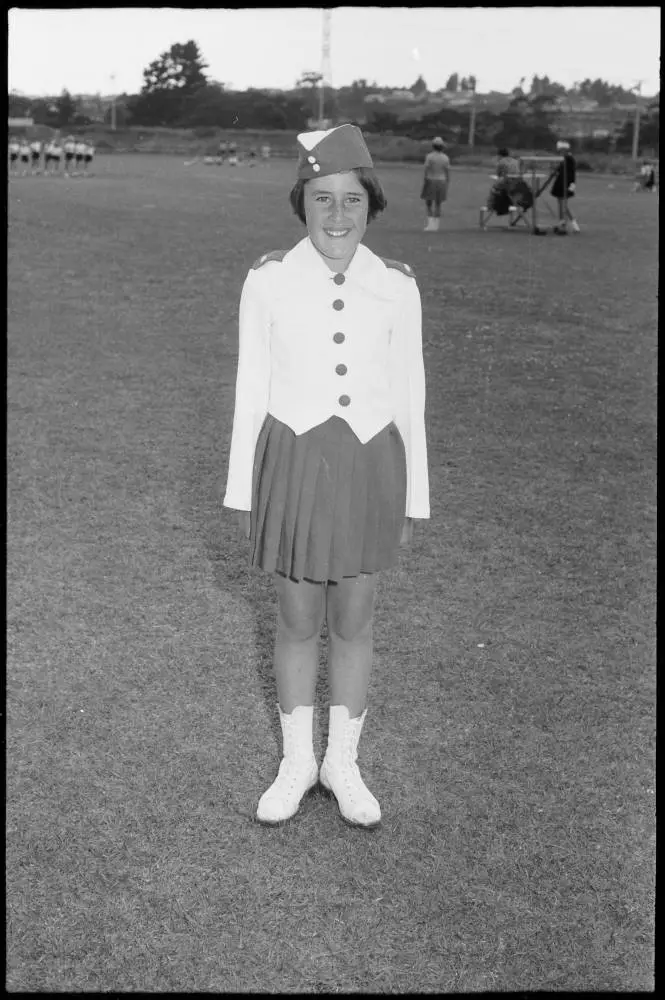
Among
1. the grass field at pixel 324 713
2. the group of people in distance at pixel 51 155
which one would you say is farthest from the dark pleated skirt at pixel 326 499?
the group of people in distance at pixel 51 155

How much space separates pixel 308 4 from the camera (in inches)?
97.9

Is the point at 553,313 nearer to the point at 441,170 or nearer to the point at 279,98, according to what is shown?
the point at 441,170

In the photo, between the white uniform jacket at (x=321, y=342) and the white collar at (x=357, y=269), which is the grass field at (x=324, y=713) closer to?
A: the white uniform jacket at (x=321, y=342)

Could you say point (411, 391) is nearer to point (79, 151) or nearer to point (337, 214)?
point (337, 214)

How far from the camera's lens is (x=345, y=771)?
142 inches

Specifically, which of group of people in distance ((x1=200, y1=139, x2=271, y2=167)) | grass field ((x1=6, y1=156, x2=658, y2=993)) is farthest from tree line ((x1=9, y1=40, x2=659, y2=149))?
grass field ((x1=6, y1=156, x2=658, y2=993))

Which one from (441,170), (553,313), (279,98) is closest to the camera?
(553,313)

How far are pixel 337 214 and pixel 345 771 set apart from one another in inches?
62.1

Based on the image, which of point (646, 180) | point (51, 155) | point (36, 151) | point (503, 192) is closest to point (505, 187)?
point (503, 192)

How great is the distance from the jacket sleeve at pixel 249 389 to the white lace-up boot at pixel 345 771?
72cm

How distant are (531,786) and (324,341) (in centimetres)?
151

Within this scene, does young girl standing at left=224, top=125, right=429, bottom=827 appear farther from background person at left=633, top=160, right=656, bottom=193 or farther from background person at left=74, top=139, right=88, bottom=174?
background person at left=74, top=139, right=88, bottom=174

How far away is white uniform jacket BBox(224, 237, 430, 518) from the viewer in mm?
3199

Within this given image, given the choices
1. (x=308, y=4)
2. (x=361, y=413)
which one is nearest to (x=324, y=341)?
(x=361, y=413)
